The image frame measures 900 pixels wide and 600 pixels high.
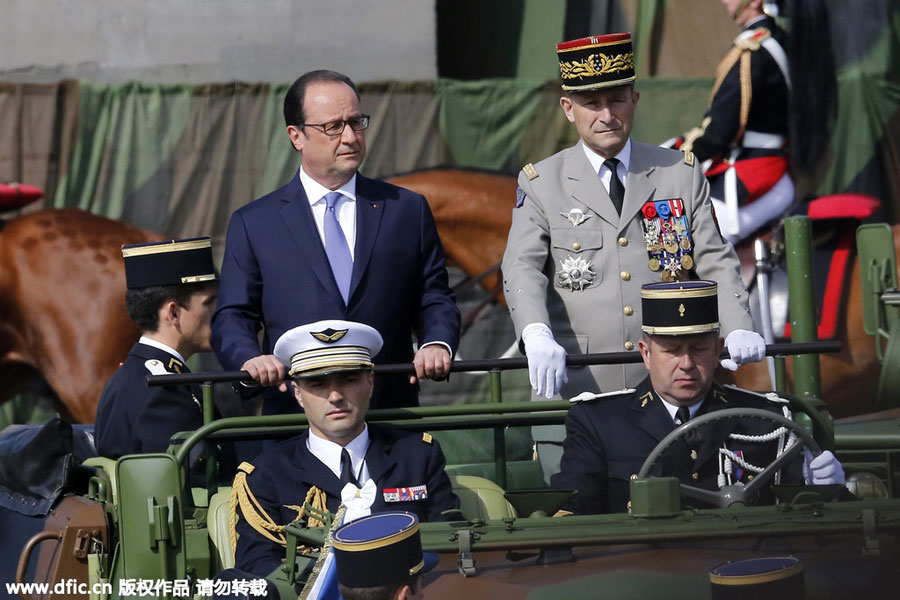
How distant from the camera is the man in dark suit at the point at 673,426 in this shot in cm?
455

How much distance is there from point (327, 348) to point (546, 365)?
2.40ft

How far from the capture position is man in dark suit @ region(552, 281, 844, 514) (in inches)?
179

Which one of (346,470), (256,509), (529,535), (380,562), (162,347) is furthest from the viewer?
(162,347)

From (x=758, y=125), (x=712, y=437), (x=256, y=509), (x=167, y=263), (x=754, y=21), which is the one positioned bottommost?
(x=256, y=509)

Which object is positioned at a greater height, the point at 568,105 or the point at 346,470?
the point at 568,105

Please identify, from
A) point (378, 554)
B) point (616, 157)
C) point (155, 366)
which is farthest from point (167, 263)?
point (378, 554)

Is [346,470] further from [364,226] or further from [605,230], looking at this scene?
[605,230]

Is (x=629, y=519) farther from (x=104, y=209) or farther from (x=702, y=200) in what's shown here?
(x=104, y=209)

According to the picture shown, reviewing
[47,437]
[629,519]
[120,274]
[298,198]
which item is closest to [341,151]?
[298,198]

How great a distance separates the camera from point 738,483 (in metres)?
4.32

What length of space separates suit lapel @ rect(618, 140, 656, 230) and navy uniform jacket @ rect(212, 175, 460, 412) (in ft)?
2.26

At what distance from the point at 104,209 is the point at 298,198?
5.20 meters

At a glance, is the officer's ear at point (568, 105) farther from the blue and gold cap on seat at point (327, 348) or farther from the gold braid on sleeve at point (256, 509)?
the gold braid on sleeve at point (256, 509)

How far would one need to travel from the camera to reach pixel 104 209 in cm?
1044
